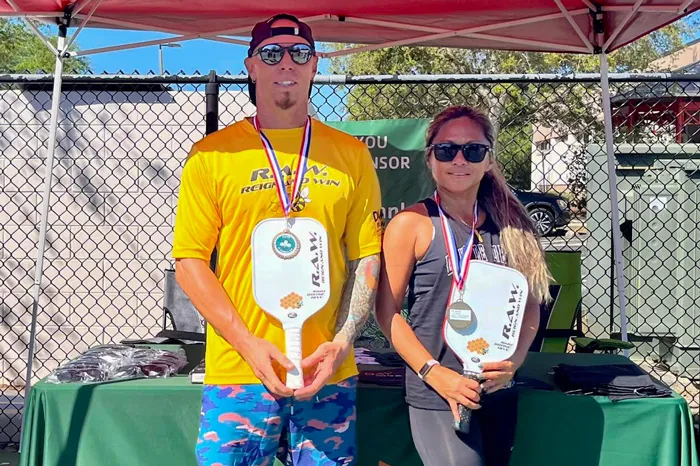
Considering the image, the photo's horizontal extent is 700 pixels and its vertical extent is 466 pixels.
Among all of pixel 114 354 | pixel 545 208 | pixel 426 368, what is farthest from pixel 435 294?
pixel 545 208

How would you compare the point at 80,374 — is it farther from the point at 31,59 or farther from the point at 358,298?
the point at 31,59

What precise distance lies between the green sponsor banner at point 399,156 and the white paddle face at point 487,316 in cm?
198

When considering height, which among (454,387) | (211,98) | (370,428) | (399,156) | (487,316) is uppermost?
(211,98)

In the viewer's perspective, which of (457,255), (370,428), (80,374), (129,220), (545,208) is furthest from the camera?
(545,208)

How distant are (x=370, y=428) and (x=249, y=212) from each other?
113cm

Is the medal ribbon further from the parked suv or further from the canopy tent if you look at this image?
the parked suv

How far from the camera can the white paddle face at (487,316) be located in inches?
87.5

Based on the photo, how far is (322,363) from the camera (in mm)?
2104

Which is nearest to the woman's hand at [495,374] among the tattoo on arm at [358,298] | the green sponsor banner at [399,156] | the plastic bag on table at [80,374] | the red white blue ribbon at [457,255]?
the red white blue ribbon at [457,255]

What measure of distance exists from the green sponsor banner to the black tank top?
1.92 m

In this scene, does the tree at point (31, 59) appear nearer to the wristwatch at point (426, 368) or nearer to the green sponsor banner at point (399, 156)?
the green sponsor banner at point (399, 156)

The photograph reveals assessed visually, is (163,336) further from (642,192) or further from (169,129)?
(642,192)

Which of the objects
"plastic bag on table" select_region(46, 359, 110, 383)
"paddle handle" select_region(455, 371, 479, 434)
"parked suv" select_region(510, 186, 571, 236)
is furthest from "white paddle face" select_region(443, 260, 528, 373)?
"parked suv" select_region(510, 186, 571, 236)

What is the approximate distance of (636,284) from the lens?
6059mm
